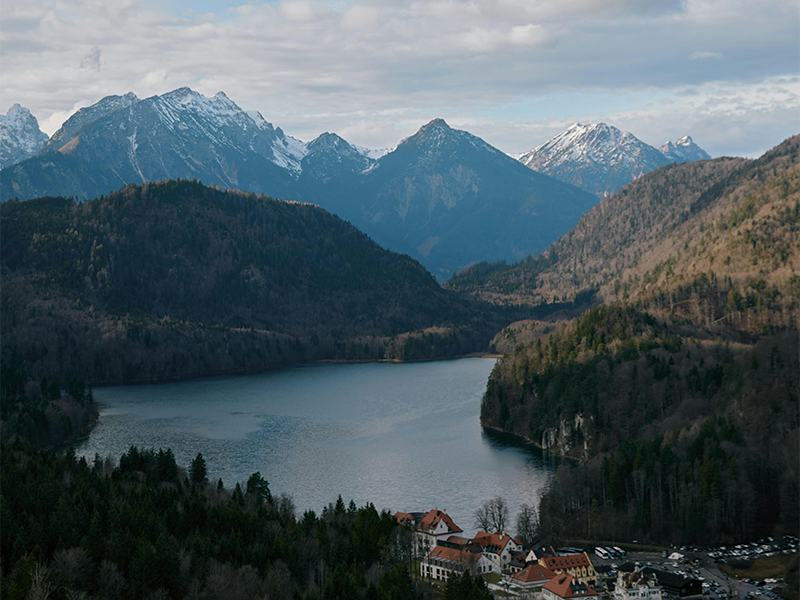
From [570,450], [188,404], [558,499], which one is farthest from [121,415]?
[558,499]

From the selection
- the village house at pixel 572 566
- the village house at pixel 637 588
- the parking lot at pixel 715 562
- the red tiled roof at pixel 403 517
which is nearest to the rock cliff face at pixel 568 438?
the parking lot at pixel 715 562

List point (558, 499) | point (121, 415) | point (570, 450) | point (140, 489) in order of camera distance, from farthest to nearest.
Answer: point (121, 415), point (570, 450), point (558, 499), point (140, 489)

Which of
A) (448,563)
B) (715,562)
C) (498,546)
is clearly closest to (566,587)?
(498,546)

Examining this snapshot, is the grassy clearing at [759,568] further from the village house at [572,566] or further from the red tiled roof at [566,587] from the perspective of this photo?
the red tiled roof at [566,587]

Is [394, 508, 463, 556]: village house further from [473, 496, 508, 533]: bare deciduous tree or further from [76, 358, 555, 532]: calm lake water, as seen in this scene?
[76, 358, 555, 532]: calm lake water

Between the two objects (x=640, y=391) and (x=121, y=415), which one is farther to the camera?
(x=121, y=415)

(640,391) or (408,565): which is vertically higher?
(640,391)

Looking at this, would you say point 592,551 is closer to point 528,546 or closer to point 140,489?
point 528,546
